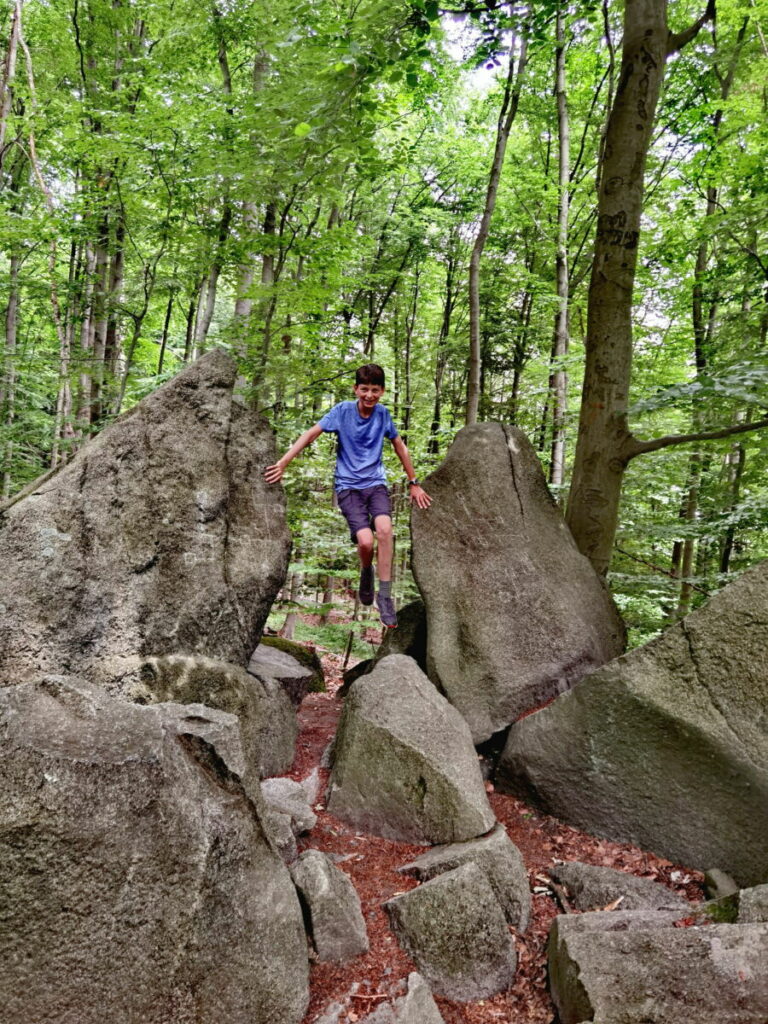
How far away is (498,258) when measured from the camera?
16.0 m

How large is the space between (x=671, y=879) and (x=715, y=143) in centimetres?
1262

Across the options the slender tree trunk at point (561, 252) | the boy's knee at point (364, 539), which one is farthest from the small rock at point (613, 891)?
the slender tree trunk at point (561, 252)

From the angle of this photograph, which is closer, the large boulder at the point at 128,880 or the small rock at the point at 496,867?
the large boulder at the point at 128,880

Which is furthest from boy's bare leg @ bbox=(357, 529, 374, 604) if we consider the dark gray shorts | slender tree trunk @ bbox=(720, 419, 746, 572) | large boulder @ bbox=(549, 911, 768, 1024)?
slender tree trunk @ bbox=(720, 419, 746, 572)

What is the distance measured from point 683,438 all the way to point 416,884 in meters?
5.14

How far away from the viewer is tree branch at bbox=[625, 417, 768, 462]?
237 inches

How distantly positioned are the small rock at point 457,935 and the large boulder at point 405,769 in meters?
0.71

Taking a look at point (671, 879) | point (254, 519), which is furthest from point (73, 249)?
point (671, 879)

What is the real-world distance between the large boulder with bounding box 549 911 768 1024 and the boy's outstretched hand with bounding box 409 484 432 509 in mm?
4312

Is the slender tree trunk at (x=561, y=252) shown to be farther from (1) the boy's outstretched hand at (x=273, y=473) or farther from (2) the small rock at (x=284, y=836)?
(2) the small rock at (x=284, y=836)

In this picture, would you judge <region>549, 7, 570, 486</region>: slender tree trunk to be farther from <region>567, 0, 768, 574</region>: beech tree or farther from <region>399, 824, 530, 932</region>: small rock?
<region>399, 824, 530, 932</region>: small rock

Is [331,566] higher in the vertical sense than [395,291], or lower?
lower

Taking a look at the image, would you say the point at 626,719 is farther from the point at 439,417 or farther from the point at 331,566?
the point at 439,417

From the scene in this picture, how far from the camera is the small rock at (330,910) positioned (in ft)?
11.9
